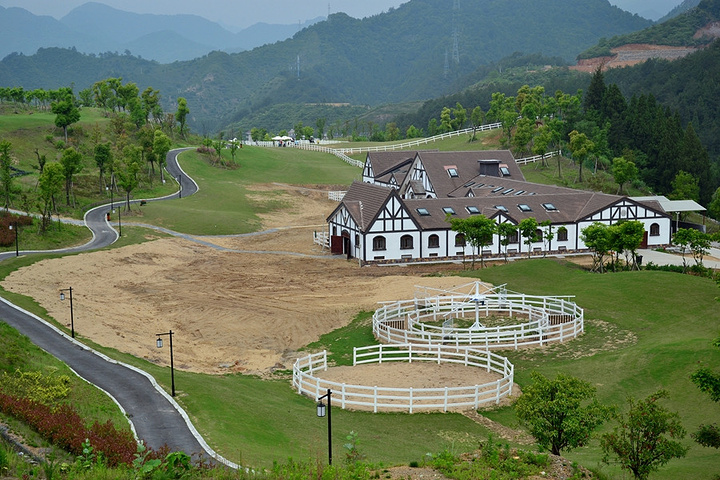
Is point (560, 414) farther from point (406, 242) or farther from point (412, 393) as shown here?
point (406, 242)

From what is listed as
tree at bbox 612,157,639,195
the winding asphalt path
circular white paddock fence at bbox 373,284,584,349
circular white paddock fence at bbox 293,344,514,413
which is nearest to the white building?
tree at bbox 612,157,639,195

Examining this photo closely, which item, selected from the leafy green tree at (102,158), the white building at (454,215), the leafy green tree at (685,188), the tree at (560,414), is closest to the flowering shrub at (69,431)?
the tree at (560,414)

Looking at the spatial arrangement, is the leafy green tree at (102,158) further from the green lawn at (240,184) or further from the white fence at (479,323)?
the white fence at (479,323)

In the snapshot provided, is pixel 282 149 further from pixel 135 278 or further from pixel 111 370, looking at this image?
pixel 111 370

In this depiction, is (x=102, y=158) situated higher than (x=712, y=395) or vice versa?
(x=102, y=158)

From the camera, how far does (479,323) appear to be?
42.3 meters

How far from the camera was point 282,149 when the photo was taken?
134 m

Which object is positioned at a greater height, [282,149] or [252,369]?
[282,149]

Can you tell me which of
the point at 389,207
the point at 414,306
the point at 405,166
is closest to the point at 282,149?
the point at 405,166

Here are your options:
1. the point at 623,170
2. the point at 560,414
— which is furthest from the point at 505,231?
the point at 560,414

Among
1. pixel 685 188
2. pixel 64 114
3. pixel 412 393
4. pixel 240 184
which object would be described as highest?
pixel 64 114

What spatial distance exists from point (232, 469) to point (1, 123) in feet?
294

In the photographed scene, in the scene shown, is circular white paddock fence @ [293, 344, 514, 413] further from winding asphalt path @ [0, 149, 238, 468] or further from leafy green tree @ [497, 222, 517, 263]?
leafy green tree @ [497, 222, 517, 263]

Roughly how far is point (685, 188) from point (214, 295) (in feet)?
176
